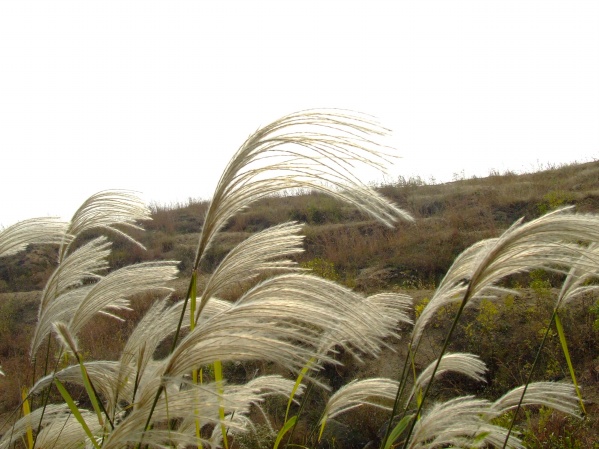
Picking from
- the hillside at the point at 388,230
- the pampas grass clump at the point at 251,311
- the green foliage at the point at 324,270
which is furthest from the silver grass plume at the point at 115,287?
the hillside at the point at 388,230

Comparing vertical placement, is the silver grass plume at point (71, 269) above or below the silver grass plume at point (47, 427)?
above

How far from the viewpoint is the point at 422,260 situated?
987cm

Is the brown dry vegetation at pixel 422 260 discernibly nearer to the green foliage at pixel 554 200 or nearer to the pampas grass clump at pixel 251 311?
the green foliage at pixel 554 200

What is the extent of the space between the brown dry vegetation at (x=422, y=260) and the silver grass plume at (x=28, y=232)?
3020 mm

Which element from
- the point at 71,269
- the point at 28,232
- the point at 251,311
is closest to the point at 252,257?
the point at 251,311

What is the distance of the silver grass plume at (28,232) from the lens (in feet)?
8.50

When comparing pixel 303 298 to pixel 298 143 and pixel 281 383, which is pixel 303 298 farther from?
pixel 281 383

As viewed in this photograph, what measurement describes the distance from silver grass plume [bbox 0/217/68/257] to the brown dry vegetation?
3020 mm

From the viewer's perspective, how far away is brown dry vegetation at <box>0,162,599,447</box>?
6342 millimetres

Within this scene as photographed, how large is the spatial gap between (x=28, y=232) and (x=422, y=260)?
802 cm

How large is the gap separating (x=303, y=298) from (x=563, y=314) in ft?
20.3

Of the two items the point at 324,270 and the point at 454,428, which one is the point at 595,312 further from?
the point at 454,428

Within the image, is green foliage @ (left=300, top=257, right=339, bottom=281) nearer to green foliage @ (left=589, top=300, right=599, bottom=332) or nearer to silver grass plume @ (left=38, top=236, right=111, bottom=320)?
green foliage @ (left=589, top=300, right=599, bottom=332)

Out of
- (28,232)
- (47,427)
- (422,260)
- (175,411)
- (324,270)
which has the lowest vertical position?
(422,260)
